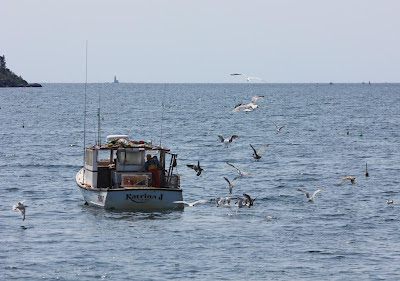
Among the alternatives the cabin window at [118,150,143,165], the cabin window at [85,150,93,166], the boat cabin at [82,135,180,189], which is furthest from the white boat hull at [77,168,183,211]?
the cabin window at [85,150,93,166]

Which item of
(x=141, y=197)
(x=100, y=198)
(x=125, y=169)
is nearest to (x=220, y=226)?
(x=141, y=197)

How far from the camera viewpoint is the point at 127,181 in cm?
3650

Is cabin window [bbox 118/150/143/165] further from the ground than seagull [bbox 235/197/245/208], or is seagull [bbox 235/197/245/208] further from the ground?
cabin window [bbox 118/150/143/165]

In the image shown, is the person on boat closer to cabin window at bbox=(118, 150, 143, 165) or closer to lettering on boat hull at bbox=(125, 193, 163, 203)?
cabin window at bbox=(118, 150, 143, 165)

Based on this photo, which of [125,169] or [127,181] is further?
[125,169]

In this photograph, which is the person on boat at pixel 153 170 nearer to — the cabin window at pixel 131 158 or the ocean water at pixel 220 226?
the cabin window at pixel 131 158

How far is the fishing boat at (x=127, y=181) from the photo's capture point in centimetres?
3581

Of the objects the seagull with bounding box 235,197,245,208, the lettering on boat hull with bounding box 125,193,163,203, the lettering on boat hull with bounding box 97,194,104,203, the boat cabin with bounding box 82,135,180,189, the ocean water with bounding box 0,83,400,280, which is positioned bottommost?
the ocean water with bounding box 0,83,400,280

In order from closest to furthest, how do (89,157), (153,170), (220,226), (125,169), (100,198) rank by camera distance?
1. (220,226)
2. (100,198)
3. (153,170)
4. (125,169)
5. (89,157)

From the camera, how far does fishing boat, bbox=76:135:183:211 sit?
35812 mm

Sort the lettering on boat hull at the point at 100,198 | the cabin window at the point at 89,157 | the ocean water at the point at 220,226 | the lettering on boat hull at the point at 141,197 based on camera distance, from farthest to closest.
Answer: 1. the cabin window at the point at 89,157
2. the lettering on boat hull at the point at 100,198
3. the lettering on boat hull at the point at 141,197
4. the ocean water at the point at 220,226

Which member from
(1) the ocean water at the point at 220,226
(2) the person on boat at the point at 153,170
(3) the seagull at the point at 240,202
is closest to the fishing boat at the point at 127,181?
(2) the person on boat at the point at 153,170

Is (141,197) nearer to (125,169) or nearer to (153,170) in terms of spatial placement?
(153,170)

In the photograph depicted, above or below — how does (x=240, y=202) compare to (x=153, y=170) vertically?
below
